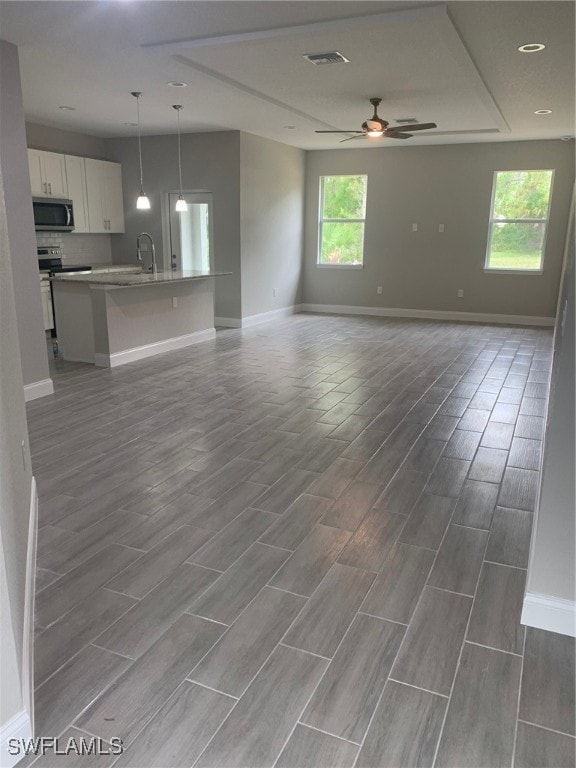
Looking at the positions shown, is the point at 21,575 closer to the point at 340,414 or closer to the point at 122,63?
the point at 340,414

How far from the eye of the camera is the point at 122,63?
15.3 ft

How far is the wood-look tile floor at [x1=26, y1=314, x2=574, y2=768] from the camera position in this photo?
1687 millimetres

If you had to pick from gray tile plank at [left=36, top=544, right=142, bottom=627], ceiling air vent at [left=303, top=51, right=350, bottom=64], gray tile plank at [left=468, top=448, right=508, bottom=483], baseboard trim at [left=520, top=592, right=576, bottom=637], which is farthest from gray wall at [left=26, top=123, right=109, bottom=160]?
baseboard trim at [left=520, top=592, right=576, bottom=637]

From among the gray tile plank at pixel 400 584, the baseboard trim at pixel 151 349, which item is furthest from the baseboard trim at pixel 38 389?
the gray tile plank at pixel 400 584

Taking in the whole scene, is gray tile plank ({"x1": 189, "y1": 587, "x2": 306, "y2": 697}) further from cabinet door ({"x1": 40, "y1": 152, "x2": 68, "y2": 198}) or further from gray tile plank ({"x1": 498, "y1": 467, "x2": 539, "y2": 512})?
cabinet door ({"x1": 40, "y1": 152, "x2": 68, "y2": 198})

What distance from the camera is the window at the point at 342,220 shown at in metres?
9.74

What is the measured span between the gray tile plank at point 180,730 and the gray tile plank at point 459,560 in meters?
1.05

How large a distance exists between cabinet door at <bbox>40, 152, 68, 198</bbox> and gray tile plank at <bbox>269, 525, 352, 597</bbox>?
256 inches

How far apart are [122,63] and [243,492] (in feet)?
12.1

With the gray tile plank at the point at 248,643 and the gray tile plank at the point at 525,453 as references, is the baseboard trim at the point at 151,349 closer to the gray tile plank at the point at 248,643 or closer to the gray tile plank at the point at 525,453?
the gray tile plank at the point at 525,453

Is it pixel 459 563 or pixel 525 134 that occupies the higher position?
pixel 525 134

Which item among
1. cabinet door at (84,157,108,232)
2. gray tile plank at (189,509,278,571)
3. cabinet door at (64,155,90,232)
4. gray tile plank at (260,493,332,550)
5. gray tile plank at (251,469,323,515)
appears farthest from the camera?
cabinet door at (84,157,108,232)

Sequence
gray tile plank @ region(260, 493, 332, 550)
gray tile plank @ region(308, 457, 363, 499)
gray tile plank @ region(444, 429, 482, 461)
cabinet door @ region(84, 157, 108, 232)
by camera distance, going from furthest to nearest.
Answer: cabinet door @ region(84, 157, 108, 232)
gray tile plank @ region(444, 429, 482, 461)
gray tile plank @ region(308, 457, 363, 499)
gray tile plank @ region(260, 493, 332, 550)

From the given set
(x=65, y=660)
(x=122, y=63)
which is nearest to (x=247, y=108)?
(x=122, y=63)
